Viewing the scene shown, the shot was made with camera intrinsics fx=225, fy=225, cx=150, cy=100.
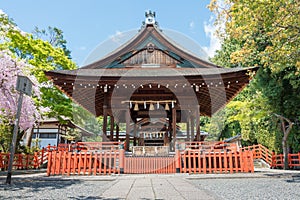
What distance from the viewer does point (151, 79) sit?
28.8 ft

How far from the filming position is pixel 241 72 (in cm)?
838

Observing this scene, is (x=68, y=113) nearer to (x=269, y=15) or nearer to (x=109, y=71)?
(x=109, y=71)

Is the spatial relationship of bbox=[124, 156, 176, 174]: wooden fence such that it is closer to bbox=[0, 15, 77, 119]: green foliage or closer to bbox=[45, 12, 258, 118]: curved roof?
bbox=[45, 12, 258, 118]: curved roof

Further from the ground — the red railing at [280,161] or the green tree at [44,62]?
the green tree at [44,62]

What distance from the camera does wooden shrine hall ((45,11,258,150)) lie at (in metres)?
8.66

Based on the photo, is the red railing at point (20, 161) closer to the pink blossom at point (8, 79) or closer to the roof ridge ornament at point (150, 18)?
the pink blossom at point (8, 79)

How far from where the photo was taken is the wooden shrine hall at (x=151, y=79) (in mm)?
8656

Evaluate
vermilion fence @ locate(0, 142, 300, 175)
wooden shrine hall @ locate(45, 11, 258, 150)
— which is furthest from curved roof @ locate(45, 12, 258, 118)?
vermilion fence @ locate(0, 142, 300, 175)

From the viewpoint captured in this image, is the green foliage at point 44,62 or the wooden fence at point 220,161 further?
the green foliage at point 44,62

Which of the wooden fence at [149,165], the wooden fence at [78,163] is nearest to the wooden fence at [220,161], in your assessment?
the wooden fence at [149,165]

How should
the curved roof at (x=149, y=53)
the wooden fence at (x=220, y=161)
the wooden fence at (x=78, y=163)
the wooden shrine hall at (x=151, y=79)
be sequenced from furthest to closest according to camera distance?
1. the curved roof at (x=149, y=53)
2. the wooden shrine hall at (x=151, y=79)
3. the wooden fence at (x=220, y=161)
4. the wooden fence at (x=78, y=163)

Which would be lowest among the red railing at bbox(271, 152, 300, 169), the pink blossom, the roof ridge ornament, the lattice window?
the red railing at bbox(271, 152, 300, 169)

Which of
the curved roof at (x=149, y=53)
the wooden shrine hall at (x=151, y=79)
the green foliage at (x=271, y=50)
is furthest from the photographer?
the curved roof at (x=149, y=53)

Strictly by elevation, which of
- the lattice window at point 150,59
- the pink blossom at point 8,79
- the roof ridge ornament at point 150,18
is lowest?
the pink blossom at point 8,79
